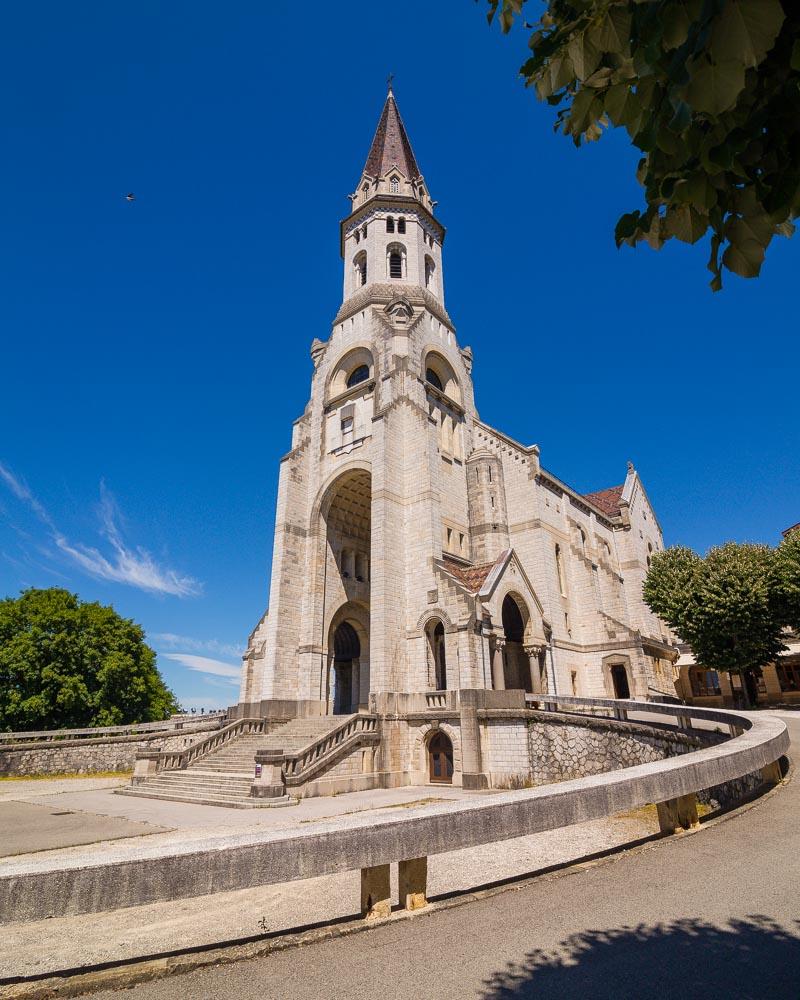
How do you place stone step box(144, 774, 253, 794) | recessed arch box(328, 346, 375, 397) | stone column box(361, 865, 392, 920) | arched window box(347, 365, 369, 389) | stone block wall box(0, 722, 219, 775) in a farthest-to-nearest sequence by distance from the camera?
arched window box(347, 365, 369, 389), recessed arch box(328, 346, 375, 397), stone block wall box(0, 722, 219, 775), stone step box(144, 774, 253, 794), stone column box(361, 865, 392, 920)

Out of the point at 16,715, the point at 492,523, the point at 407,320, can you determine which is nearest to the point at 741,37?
the point at 492,523

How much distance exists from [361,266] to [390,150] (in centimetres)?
1161

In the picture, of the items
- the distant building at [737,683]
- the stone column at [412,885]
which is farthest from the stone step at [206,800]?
the distant building at [737,683]

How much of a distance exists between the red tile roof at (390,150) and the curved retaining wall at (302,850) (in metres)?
43.0

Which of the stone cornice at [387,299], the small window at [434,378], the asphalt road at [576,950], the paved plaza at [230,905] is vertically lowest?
the paved plaza at [230,905]

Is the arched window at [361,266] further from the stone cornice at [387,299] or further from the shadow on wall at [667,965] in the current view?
the shadow on wall at [667,965]

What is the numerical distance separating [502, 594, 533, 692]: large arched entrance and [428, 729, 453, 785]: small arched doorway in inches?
281

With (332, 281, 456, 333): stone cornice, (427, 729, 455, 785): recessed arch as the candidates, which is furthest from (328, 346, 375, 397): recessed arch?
(427, 729, 455, 785): recessed arch

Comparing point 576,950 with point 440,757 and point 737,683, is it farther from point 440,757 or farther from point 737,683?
point 737,683

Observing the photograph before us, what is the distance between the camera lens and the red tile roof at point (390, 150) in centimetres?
4003

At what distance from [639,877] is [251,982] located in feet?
11.1

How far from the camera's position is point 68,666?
3494 centimetres

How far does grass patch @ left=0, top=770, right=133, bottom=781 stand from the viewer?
26.4m

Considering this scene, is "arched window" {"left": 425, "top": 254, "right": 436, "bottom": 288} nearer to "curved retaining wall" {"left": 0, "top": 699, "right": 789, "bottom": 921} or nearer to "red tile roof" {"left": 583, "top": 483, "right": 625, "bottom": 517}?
"red tile roof" {"left": 583, "top": 483, "right": 625, "bottom": 517}
